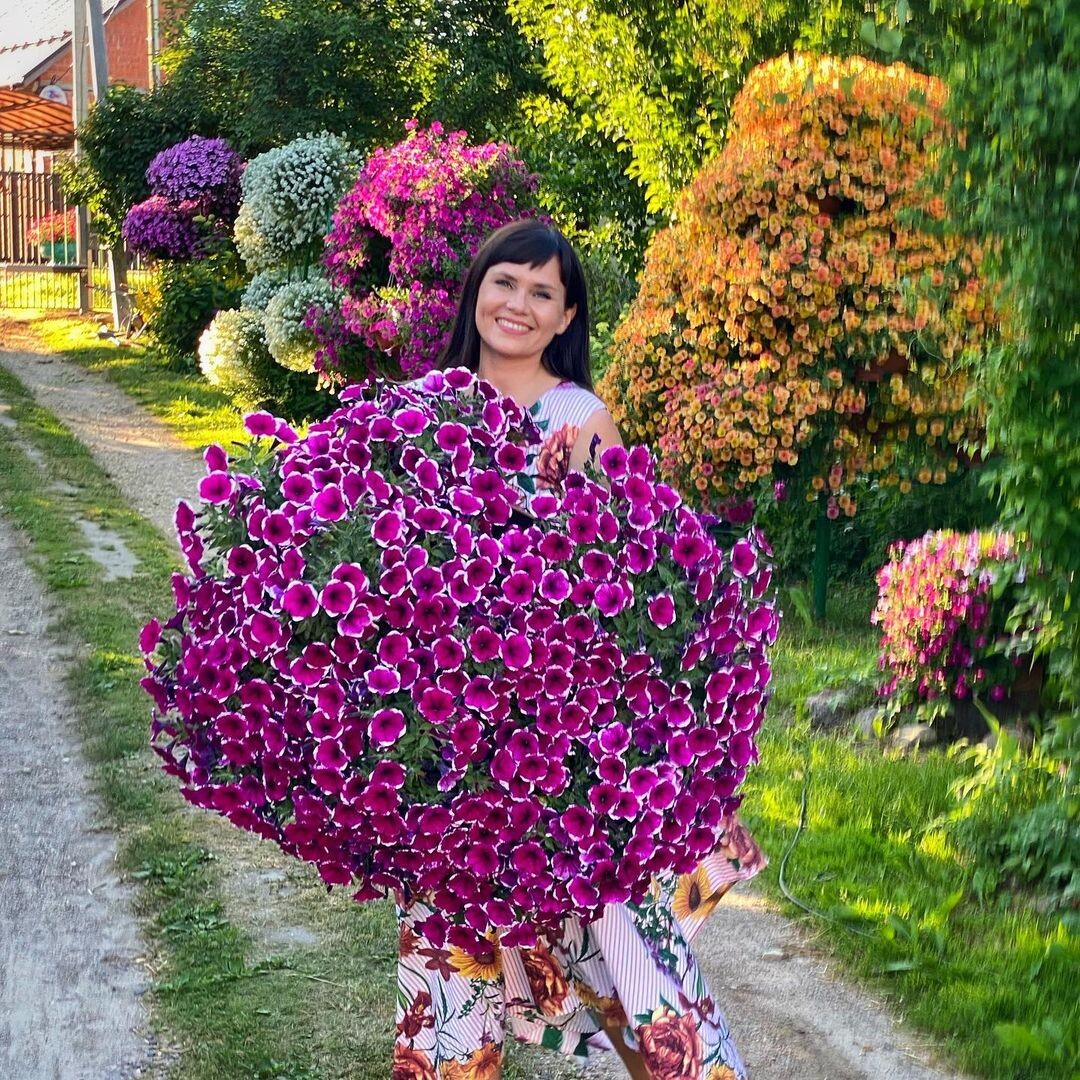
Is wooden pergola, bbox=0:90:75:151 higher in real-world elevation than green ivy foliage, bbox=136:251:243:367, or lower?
higher

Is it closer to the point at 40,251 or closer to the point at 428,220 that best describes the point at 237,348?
the point at 428,220

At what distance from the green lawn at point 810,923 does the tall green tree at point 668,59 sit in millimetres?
3101

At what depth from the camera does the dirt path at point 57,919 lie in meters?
3.64

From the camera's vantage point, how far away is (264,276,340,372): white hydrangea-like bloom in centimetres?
1132

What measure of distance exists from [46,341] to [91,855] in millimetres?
14045

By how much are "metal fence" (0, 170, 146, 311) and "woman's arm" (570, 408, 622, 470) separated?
59.8 ft

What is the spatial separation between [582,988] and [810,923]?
70.1 inches

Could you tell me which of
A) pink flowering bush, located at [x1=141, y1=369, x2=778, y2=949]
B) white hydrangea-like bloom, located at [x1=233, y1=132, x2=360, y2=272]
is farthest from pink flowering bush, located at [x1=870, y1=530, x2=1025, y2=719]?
white hydrangea-like bloom, located at [x1=233, y1=132, x2=360, y2=272]

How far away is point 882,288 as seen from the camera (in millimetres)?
6262

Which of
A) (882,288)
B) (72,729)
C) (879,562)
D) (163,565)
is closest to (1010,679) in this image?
(882,288)

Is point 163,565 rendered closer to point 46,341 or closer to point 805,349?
point 805,349

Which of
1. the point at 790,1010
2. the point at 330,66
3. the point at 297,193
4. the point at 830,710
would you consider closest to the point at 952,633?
the point at 830,710

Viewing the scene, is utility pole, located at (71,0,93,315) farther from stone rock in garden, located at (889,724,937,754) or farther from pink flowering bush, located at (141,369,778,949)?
pink flowering bush, located at (141,369,778,949)

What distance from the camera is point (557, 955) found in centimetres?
272
